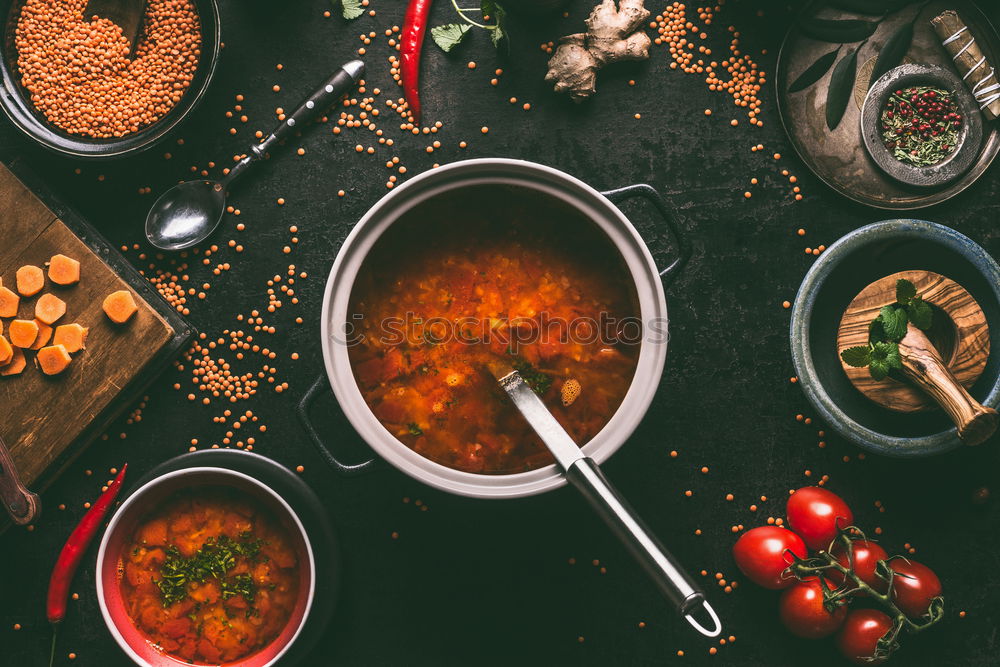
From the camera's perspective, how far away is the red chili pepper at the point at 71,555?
2.19 metres

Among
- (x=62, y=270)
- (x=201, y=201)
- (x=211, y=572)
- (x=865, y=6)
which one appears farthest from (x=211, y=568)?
(x=865, y=6)

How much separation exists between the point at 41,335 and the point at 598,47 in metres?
1.95

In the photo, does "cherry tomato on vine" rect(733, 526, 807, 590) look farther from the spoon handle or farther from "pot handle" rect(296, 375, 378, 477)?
the spoon handle

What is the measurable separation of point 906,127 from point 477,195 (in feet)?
4.56

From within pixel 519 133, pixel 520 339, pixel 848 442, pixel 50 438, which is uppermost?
pixel 50 438

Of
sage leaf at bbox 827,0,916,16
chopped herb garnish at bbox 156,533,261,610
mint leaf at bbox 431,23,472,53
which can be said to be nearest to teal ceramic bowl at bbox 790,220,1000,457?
sage leaf at bbox 827,0,916,16

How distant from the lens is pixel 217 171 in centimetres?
228

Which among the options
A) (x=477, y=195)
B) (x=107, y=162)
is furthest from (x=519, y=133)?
(x=107, y=162)

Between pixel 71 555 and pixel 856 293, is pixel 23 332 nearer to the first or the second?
pixel 71 555

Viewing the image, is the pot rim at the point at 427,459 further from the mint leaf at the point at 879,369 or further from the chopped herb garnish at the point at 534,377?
the mint leaf at the point at 879,369

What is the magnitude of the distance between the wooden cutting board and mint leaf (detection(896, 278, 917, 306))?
2180 mm

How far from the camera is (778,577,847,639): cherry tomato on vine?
2.10 metres

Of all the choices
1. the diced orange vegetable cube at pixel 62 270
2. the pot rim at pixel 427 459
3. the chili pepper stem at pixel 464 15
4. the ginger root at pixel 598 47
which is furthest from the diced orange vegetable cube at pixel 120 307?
the ginger root at pixel 598 47

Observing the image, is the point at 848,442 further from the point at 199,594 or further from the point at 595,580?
the point at 199,594
